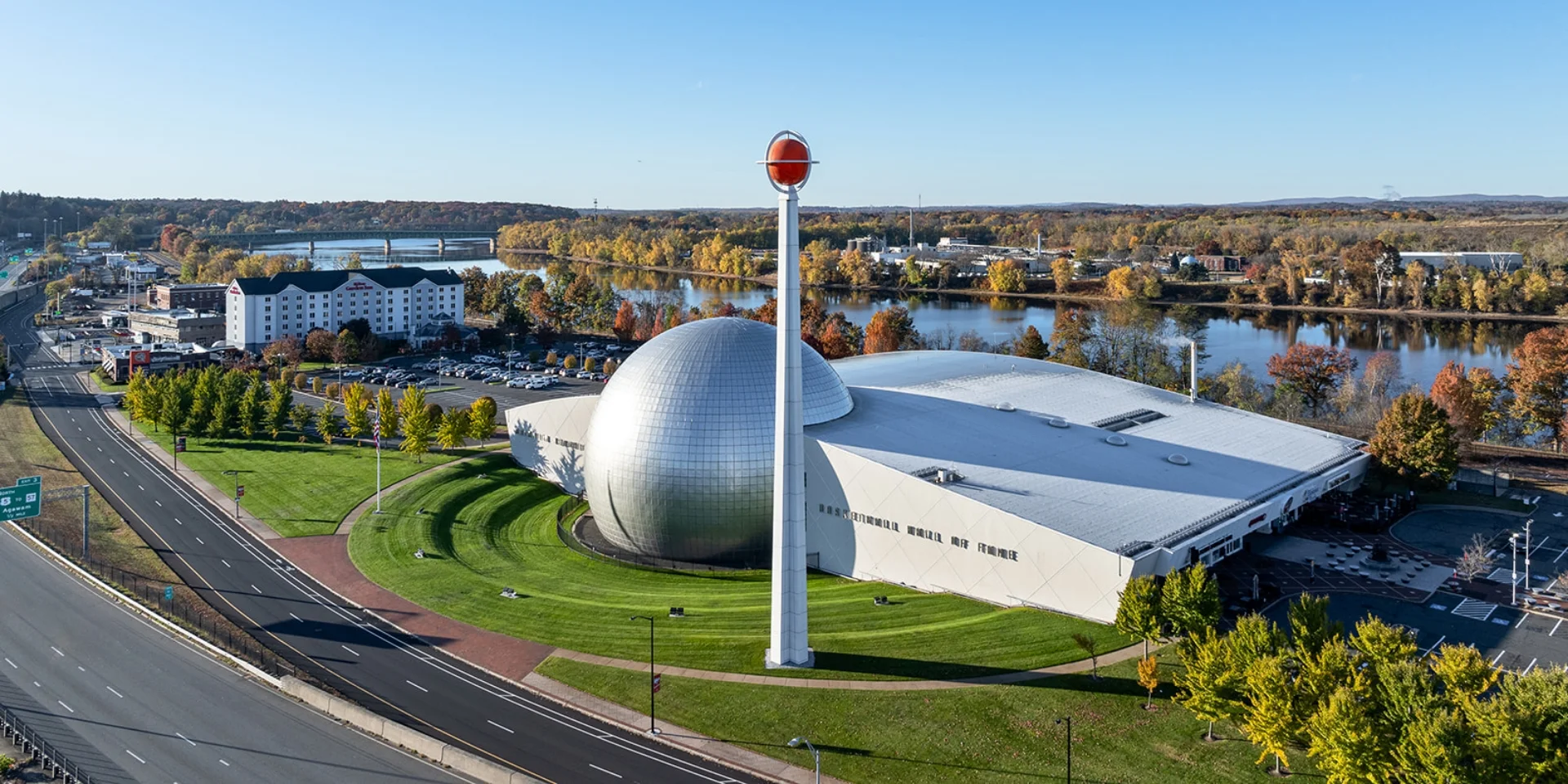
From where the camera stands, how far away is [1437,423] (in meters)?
64.7

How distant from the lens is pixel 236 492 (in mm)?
67688

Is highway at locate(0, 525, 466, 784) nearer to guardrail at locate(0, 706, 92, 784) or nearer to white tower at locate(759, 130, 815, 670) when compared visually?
guardrail at locate(0, 706, 92, 784)

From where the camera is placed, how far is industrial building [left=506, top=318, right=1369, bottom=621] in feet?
157

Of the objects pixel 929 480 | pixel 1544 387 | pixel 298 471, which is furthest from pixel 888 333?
pixel 929 480

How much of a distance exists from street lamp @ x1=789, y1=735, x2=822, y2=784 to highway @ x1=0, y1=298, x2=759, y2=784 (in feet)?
5.96

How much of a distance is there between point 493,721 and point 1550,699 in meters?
31.8

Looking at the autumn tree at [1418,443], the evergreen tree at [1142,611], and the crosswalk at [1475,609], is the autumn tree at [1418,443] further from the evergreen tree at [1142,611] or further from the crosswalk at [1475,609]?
the evergreen tree at [1142,611]

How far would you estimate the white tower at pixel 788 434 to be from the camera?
4259cm

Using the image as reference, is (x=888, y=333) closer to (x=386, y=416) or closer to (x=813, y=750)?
(x=386, y=416)

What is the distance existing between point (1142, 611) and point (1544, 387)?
57802mm

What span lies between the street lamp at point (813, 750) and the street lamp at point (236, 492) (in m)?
41.2

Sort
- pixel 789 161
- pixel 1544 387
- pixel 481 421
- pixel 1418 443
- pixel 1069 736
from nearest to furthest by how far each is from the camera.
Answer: pixel 1069 736
pixel 789 161
pixel 1418 443
pixel 481 421
pixel 1544 387

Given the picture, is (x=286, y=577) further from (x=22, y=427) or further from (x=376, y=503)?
(x=22, y=427)

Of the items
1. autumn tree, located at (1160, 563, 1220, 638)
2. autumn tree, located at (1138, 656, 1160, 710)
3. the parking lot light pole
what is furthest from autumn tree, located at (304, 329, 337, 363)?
the parking lot light pole
